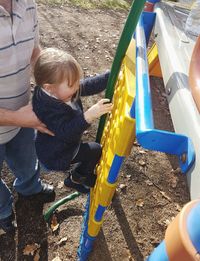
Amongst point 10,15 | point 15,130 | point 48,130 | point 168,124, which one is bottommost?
point 168,124

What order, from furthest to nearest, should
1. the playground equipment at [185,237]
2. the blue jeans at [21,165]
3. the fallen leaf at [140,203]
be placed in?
the fallen leaf at [140,203] → the blue jeans at [21,165] → the playground equipment at [185,237]

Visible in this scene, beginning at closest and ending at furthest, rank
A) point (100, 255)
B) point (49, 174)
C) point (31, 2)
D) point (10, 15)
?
1. point (10, 15)
2. point (31, 2)
3. point (100, 255)
4. point (49, 174)

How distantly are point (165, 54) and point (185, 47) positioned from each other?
0.14m

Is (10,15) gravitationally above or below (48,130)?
above

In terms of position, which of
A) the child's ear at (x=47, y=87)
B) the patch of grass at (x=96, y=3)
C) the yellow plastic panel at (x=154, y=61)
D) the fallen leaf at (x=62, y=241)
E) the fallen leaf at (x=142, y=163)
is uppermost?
the child's ear at (x=47, y=87)

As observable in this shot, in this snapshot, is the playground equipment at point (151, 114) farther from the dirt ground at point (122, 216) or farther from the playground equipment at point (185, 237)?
the dirt ground at point (122, 216)

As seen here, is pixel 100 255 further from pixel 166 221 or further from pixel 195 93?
pixel 195 93

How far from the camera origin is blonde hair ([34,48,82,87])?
5.72 ft

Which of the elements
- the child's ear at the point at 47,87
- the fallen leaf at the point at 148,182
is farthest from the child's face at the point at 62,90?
the fallen leaf at the point at 148,182

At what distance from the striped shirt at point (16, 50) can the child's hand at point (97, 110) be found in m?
0.46

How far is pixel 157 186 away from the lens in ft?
10.9

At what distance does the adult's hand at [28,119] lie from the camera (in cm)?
190

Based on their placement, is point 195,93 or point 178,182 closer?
point 195,93

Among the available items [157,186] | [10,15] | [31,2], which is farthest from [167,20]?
[157,186]
